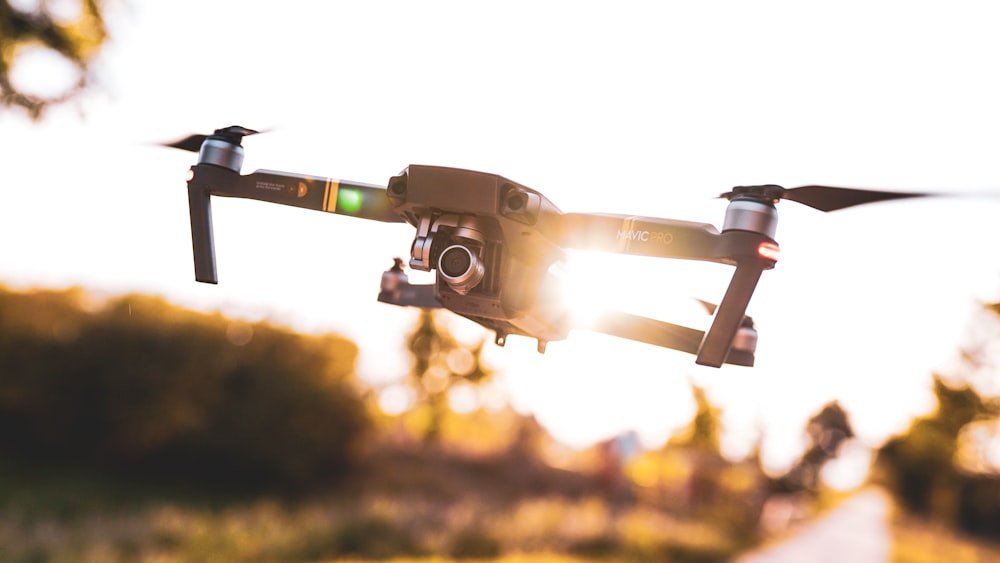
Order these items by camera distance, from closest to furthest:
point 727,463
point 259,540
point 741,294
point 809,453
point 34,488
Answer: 1. point 741,294
2. point 259,540
3. point 34,488
4. point 727,463
5. point 809,453

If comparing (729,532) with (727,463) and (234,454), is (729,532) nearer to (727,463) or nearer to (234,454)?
(727,463)

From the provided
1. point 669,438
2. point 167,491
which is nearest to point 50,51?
point 167,491

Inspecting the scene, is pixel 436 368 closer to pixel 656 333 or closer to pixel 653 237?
pixel 656 333

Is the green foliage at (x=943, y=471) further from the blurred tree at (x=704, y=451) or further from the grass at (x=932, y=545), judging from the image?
the blurred tree at (x=704, y=451)

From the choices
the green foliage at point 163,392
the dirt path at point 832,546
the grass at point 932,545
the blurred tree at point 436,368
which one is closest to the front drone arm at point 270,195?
the green foliage at point 163,392

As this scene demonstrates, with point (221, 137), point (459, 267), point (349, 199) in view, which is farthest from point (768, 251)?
point (221, 137)

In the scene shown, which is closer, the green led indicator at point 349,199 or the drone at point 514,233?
the drone at point 514,233
